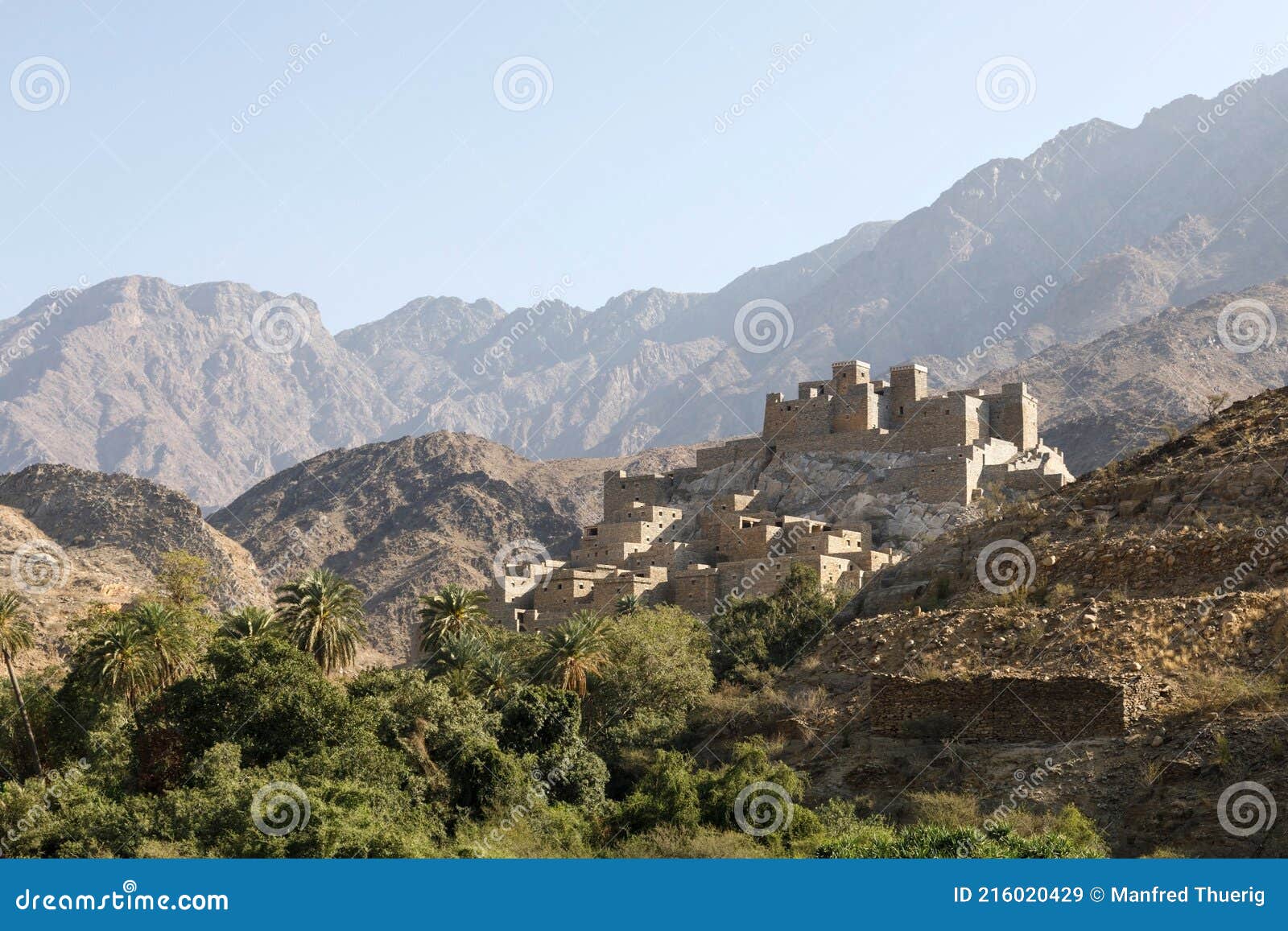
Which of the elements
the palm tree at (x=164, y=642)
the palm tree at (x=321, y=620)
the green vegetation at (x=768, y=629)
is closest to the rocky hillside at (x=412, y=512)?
the green vegetation at (x=768, y=629)

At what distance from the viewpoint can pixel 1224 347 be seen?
143625 mm

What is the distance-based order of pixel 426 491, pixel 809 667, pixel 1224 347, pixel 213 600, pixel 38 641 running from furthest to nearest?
pixel 1224 347 < pixel 426 491 < pixel 213 600 < pixel 38 641 < pixel 809 667

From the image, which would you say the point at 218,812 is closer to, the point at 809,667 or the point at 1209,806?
the point at 809,667

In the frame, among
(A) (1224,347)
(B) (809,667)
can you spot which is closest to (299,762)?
(B) (809,667)

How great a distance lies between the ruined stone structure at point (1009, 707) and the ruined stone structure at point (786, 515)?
2255cm

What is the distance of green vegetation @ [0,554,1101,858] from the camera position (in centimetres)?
2808

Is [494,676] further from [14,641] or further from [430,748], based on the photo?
[14,641]

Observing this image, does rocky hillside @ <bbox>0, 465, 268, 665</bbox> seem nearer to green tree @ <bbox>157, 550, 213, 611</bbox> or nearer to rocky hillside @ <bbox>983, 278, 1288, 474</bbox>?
green tree @ <bbox>157, 550, 213, 611</bbox>

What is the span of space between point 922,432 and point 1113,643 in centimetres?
3944

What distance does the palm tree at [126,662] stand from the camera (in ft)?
134

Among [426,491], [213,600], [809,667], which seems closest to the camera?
[809,667]

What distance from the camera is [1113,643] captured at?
29.4 metres

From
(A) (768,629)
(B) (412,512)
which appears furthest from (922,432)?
(B) (412,512)

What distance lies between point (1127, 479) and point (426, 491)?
94227 millimetres
